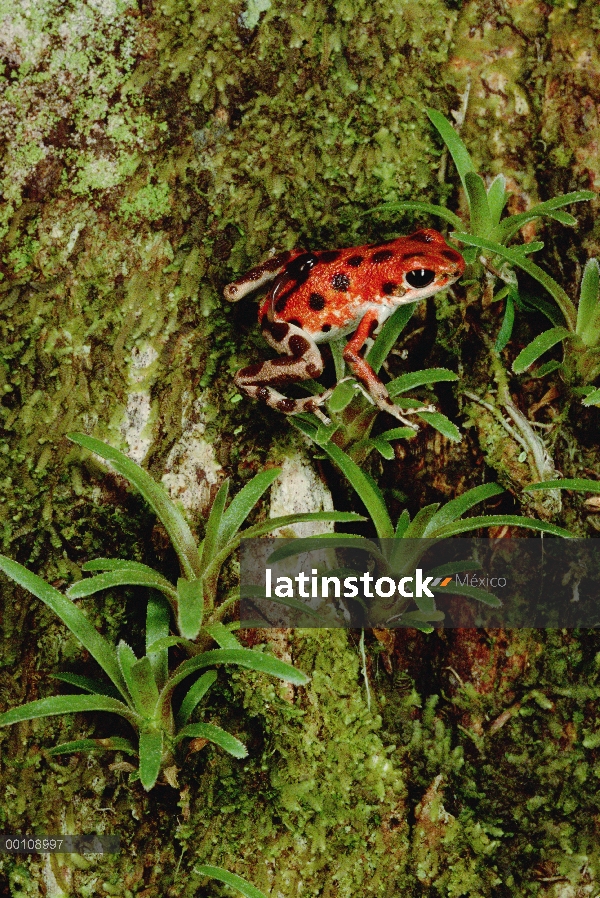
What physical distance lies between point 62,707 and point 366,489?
1.38 m

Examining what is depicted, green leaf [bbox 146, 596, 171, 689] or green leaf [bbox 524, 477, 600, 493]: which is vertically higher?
green leaf [bbox 524, 477, 600, 493]

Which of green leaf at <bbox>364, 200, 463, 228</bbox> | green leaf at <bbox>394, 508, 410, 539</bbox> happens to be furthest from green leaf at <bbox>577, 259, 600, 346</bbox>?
green leaf at <bbox>394, 508, 410, 539</bbox>

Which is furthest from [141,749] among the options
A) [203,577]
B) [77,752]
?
[203,577]

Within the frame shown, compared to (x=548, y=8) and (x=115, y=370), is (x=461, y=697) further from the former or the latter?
(x=548, y=8)

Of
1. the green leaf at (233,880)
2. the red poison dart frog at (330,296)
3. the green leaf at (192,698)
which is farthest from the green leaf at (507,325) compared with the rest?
the green leaf at (233,880)

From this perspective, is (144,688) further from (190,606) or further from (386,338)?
(386,338)

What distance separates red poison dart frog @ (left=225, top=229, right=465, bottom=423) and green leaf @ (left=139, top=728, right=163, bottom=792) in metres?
1.32

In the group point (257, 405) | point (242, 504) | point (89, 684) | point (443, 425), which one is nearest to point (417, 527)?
point (443, 425)

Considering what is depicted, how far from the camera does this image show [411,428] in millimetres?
2932

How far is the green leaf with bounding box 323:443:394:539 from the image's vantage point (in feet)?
9.16

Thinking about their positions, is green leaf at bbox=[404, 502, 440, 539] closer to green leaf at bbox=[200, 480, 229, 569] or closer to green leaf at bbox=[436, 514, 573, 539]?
green leaf at bbox=[436, 514, 573, 539]

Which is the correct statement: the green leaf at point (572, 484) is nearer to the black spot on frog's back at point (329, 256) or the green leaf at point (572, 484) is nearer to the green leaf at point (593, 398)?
the green leaf at point (593, 398)

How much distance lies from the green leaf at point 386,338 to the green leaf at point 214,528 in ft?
2.73

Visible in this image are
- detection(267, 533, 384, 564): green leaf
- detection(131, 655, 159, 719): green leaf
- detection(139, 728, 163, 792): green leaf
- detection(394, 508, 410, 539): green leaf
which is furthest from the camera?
detection(394, 508, 410, 539): green leaf
